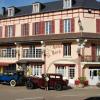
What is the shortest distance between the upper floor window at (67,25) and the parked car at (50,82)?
33.9 feet

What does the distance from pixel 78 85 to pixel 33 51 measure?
10484 mm

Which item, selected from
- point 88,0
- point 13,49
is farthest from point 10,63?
point 88,0

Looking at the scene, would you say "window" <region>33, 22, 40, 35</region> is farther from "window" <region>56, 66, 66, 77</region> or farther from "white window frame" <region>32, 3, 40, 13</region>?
"window" <region>56, 66, 66, 77</region>

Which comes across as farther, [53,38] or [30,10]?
[30,10]

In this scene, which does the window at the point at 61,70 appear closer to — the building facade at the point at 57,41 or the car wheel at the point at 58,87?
the building facade at the point at 57,41

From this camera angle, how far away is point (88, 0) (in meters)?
56.3

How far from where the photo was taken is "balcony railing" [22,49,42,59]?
188 feet

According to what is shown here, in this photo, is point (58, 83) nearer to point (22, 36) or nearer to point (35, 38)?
point (35, 38)

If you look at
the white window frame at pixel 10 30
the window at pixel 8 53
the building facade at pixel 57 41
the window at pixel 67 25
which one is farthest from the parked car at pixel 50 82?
the white window frame at pixel 10 30

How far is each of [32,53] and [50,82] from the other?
507 inches

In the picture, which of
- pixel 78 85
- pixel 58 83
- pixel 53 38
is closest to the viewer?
pixel 58 83

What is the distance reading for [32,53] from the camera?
58406 millimetres

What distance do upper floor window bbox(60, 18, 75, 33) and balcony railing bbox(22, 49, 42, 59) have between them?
483cm

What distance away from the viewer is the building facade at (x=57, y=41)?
53.4 m
